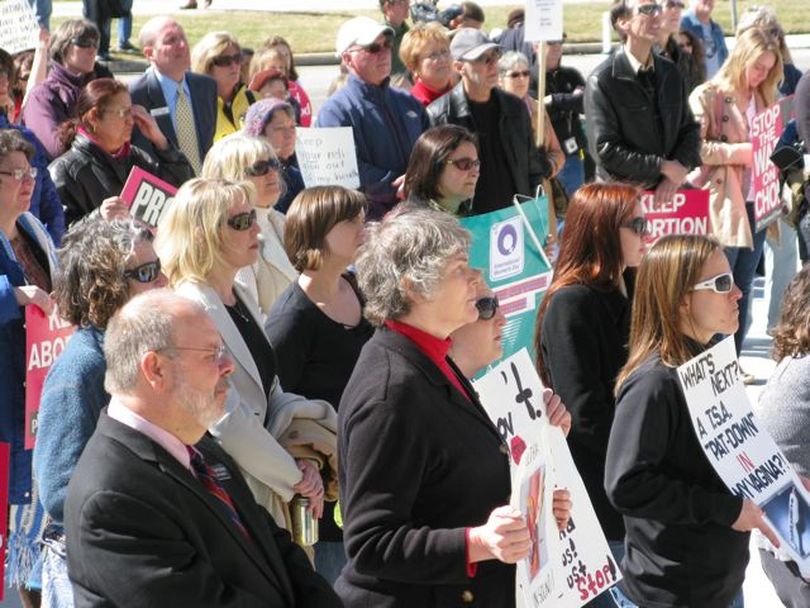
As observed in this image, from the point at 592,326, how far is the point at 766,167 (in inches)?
184

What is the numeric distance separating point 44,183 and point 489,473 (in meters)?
3.60

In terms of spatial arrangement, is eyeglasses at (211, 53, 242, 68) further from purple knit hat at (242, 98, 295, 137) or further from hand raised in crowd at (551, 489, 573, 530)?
hand raised in crowd at (551, 489, 573, 530)

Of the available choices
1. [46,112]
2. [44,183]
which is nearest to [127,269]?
[44,183]

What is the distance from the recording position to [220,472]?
3.78m

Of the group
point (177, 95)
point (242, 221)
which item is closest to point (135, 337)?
point (242, 221)

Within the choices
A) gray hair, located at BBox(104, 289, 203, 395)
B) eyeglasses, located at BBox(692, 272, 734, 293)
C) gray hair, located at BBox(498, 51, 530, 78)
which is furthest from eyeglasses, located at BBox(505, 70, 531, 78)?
gray hair, located at BBox(104, 289, 203, 395)

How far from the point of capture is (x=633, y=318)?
501cm

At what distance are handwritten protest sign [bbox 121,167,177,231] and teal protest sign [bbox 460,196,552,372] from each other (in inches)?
55.9

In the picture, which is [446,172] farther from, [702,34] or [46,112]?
[702,34]

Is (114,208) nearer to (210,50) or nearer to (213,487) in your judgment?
(210,50)

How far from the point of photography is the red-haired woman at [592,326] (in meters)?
5.30

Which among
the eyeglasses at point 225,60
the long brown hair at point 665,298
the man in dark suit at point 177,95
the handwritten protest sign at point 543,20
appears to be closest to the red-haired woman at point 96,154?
the man in dark suit at point 177,95

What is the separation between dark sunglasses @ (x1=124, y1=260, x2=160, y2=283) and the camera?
179 inches

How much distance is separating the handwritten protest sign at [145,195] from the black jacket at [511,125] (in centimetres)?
215
